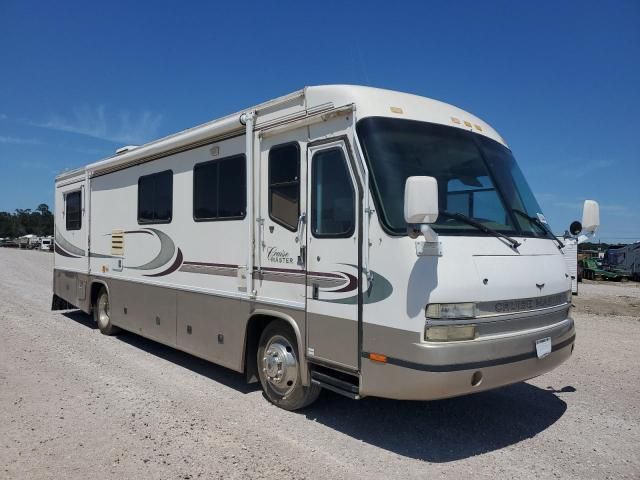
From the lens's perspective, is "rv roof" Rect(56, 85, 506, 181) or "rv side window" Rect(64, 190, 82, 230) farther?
"rv side window" Rect(64, 190, 82, 230)

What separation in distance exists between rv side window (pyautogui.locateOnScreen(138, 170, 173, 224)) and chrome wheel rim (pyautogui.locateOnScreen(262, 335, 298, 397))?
106 inches

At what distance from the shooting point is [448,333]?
4.07m

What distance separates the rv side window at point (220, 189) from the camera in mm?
5953

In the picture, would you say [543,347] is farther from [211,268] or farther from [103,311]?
[103,311]

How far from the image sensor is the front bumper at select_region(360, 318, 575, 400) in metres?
4.03

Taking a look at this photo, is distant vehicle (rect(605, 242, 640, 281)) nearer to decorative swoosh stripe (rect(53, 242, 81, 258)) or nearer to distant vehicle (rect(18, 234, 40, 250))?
decorative swoosh stripe (rect(53, 242, 81, 258))

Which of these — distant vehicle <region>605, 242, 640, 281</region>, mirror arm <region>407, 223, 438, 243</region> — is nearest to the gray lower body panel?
mirror arm <region>407, 223, 438, 243</region>

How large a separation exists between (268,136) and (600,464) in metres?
4.17

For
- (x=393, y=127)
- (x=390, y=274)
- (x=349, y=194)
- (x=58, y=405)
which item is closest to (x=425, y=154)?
(x=393, y=127)

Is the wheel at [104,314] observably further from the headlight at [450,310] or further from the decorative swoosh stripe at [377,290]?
the headlight at [450,310]

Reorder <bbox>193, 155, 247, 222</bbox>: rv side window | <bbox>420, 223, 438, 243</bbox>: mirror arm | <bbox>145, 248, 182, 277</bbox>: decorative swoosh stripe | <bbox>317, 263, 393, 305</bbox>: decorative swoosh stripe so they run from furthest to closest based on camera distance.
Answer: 1. <bbox>145, 248, 182, 277</bbox>: decorative swoosh stripe
2. <bbox>193, 155, 247, 222</bbox>: rv side window
3. <bbox>317, 263, 393, 305</bbox>: decorative swoosh stripe
4. <bbox>420, 223, 438, 243</bbox>: mirror arm

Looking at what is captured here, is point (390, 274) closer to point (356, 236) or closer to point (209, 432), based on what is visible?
point (356, 236)

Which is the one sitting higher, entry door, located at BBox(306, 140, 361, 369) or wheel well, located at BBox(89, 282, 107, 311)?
entry door, located at BBox(306, 140, 361, 369)

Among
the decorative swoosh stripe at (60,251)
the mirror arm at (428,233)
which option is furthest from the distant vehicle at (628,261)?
the mirror arm at (428,233)
